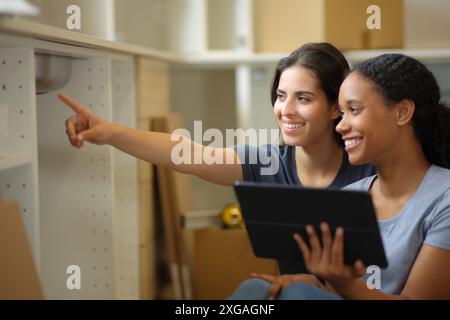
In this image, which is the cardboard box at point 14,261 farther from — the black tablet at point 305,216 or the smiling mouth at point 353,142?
the smiling mouth at point 353,142

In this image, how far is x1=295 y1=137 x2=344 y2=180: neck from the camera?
175 centimetres

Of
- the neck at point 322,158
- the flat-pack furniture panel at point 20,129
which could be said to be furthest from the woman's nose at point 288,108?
the flat-pack furniture panel at point 20,129

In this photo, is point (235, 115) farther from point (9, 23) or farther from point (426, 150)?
point (9, 23)

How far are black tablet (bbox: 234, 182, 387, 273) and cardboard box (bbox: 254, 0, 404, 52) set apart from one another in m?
1.60

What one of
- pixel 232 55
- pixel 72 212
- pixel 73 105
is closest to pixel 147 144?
pixel 73 105

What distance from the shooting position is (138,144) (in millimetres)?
1643

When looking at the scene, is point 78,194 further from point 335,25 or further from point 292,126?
point 335,25

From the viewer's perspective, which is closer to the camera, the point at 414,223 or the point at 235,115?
the point at 414,223

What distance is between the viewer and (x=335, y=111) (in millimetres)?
1729

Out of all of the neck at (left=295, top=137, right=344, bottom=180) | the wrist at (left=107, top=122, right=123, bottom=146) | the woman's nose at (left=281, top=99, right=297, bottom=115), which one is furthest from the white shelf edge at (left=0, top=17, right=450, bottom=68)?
the neck at (left=295, top=137, right=344, bottom=180)

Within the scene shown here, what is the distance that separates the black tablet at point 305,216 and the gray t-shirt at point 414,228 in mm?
243

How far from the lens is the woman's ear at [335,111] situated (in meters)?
1.72

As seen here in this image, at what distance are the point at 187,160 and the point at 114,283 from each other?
447mm

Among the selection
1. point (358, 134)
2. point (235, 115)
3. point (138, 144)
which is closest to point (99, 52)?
point (138, 144)
